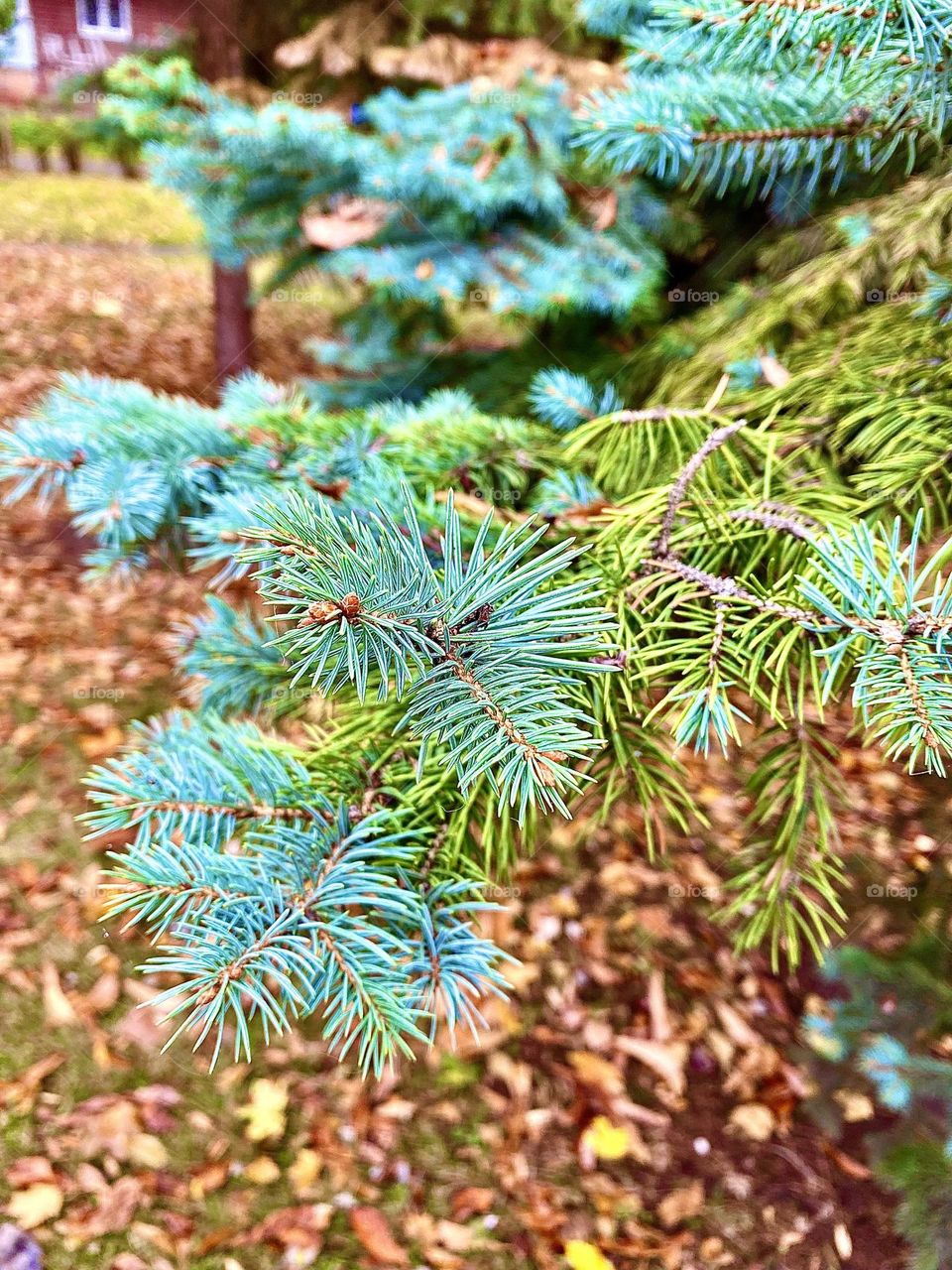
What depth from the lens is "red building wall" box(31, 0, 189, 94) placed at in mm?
3979

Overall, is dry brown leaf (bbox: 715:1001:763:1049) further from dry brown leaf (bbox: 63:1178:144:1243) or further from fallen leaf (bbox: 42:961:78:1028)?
fallen leaf (bbox: 42:961:78:1028)

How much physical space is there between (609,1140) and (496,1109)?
270 mm

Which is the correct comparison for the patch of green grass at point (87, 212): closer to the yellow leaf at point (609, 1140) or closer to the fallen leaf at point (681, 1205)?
the yellow leaf at point (609, 1140)

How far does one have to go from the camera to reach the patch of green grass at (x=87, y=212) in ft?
21.7

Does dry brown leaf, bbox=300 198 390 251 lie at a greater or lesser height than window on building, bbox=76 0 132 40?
lesser

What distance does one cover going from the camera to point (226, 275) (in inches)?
149

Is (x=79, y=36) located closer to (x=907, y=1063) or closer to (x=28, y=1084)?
(x=28, y=1084)

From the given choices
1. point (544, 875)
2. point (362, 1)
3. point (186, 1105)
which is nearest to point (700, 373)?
point (544, 875)

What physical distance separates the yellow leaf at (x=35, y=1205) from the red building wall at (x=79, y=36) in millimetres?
4822

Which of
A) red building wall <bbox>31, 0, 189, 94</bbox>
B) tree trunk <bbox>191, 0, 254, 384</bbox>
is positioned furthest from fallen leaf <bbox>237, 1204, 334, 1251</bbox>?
red building wall <bbox>31, 0, 189, 94</bbox>

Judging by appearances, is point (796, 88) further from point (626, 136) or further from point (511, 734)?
point (511, 734)

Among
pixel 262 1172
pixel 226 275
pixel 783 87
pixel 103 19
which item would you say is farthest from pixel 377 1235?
pixel 103 19

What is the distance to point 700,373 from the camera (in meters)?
1.21

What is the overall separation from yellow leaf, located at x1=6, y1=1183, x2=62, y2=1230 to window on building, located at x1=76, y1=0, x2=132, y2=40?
605 cm
